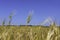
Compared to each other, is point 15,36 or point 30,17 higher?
point 30,17

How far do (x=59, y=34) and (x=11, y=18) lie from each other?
846 mm

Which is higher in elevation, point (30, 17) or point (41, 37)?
point (30, 17)

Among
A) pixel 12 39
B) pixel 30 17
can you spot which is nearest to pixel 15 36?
pixel 12 39

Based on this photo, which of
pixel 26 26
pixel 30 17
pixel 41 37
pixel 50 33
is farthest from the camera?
pixel 26 26

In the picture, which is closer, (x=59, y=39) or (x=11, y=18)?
(x=59, y=39)

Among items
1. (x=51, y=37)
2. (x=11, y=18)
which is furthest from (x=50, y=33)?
(x=11, y=18)

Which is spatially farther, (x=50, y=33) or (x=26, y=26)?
(x=26, y=26)

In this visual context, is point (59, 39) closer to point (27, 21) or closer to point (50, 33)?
point (50, 33)

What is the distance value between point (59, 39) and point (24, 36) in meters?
0.48

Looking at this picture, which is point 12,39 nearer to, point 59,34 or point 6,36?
point 6,36

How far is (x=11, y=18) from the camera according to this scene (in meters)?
3.04

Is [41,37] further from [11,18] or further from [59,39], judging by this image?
[11,18]

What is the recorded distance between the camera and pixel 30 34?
104 inches

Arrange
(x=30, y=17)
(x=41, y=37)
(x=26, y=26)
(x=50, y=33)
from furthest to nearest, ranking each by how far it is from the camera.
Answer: (x=26, y=26)
(x=30, y=17)
(x=41, y=37)
(x=50, y=33)
